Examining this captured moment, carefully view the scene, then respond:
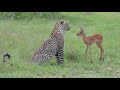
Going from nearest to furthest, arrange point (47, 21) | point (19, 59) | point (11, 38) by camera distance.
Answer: point (19, 59)
point (11, 38)
point (47, 21)

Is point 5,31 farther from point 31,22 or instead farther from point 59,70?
point 59,70

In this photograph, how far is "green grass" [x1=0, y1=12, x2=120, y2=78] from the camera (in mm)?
11344

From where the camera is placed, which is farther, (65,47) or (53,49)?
(65,47)

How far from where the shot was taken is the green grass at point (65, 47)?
11.3m

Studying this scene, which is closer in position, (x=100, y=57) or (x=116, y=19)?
(x=100, y=57)

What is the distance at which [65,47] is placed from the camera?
13.6 metres

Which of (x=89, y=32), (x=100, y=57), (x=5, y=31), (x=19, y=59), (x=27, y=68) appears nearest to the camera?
(x=27, y=68)

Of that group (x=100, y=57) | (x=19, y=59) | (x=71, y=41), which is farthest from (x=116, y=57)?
(x=19, y=59)

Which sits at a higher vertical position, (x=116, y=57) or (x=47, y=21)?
(x=47, y=21)

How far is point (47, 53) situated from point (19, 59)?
722 mm

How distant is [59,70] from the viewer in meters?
11.6

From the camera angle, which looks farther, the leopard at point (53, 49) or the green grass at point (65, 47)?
the leopard at point (53, 49)

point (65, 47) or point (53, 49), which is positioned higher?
point (65, 47)

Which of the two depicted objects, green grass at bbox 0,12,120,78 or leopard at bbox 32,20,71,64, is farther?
leopard at bbox 32,20,71,64
